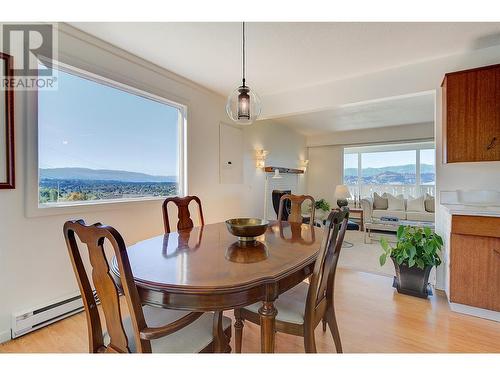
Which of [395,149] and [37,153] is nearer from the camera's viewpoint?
[37,153]

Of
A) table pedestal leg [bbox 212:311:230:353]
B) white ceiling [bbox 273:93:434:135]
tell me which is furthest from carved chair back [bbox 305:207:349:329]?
white ceiling [bbox 273:93:434:135]

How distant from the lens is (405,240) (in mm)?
2594

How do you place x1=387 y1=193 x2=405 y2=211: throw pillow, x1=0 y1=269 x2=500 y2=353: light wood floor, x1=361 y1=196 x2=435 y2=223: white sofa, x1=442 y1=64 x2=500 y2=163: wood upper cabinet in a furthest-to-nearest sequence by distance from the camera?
x1=387 y1=193 x2=405 y2=211: throw pillow
x1=361 y1=196 x2=435 y2=223: white sofa
x1=442 y1=64 x2=500 y2=163: wood upper cabinet
x1=0 y1=269 x2=500 y2=353: light wood floor

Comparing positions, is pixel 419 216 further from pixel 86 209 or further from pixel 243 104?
pixel 86 209

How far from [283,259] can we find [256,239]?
445 millimetres

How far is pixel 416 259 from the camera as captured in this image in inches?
98.5

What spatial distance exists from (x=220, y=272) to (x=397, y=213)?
5.55m

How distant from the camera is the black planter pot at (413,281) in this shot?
8.14 feet

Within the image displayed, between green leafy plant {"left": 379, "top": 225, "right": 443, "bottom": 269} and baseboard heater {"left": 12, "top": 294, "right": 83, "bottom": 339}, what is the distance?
294 cm

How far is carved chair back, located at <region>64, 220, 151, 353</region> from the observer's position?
0.90 metres

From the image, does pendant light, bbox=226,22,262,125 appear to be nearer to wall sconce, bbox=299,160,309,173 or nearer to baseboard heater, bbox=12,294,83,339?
baseboard heater, bbox=12,294,83,339

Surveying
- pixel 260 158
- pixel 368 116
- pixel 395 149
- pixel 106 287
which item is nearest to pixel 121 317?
pixel 106 287
